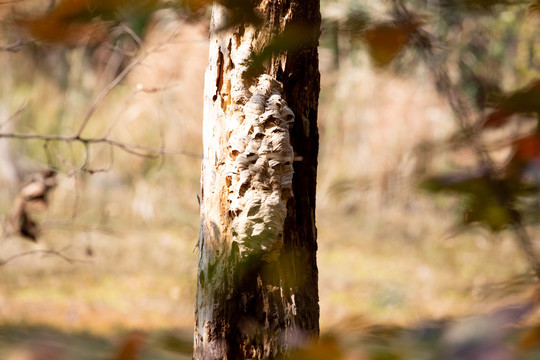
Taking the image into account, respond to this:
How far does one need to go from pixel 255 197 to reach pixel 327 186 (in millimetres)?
7846

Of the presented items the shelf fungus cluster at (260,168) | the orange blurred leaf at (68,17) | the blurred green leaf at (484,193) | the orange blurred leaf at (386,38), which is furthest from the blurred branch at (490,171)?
the shelf fungus cluster at (260,168)

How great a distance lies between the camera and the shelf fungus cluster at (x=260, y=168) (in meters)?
1.84

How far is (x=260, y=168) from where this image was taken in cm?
186

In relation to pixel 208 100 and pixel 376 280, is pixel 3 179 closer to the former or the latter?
pixel 376 280

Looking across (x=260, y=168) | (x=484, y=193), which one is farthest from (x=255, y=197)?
(x=484, y=193)

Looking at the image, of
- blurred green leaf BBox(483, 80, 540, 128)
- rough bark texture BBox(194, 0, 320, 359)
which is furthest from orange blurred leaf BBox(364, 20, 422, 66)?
rough bark texture BBox(194, 0, 320, 359)

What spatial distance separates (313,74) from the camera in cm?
199

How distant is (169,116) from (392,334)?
959 centimetres

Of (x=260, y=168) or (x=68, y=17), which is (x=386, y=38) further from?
(x=260, y=168)

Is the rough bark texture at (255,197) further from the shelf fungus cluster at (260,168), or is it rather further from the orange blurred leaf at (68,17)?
the orange blurred leaf at (68,17)

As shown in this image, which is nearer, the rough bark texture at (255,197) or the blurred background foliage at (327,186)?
the blurred background foliage at (327,186)

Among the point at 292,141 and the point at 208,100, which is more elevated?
the point at 208,100

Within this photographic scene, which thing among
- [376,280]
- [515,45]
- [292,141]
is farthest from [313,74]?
[515,45]

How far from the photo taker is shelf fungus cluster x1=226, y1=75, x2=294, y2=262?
6.05ft
